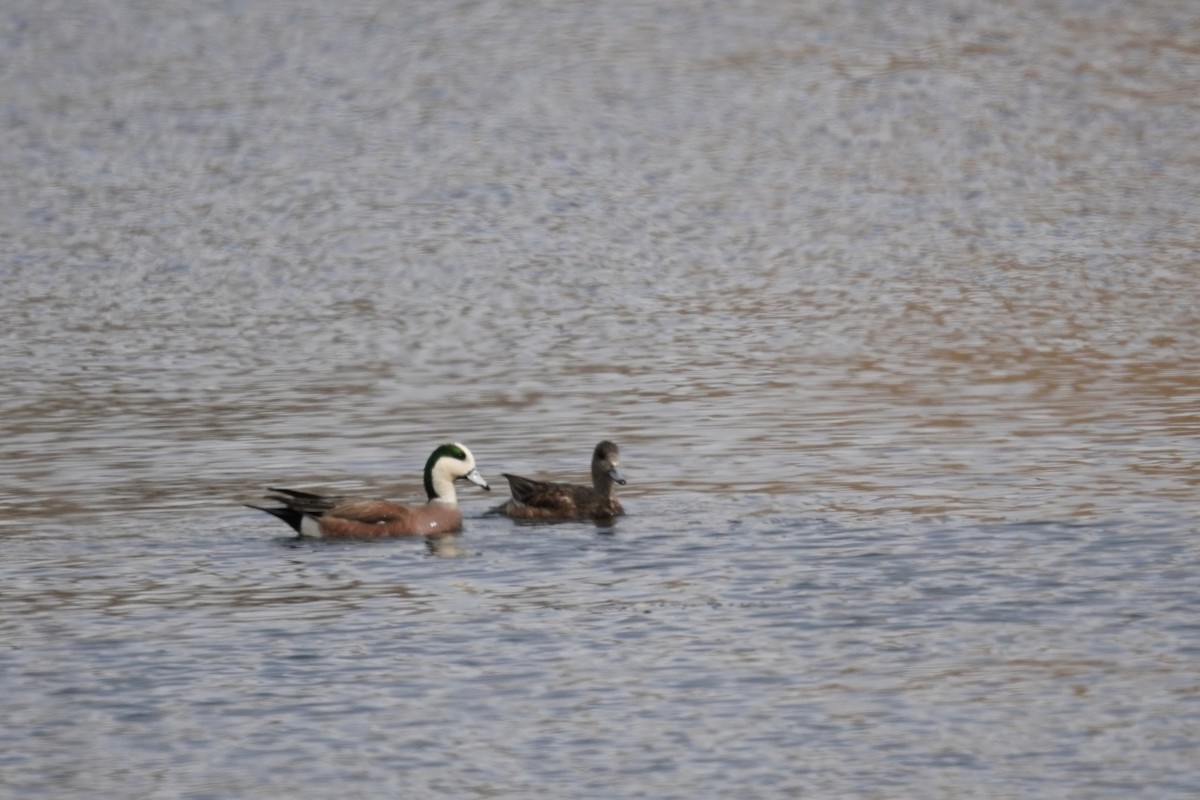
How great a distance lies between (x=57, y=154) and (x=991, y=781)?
25.3 meters

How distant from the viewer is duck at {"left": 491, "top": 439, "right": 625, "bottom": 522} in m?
15.4

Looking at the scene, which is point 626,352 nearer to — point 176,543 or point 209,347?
point 209,347

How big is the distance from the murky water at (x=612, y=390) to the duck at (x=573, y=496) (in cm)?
30

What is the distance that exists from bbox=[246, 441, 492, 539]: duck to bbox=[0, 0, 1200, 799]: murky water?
18 cm

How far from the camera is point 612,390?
20.0 m

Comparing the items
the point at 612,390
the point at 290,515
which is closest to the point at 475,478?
the point at 290,515

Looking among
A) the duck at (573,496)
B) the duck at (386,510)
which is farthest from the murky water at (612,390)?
the duck at (573,496)

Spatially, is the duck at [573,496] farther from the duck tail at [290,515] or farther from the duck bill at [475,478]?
the duck tail at [290,515]

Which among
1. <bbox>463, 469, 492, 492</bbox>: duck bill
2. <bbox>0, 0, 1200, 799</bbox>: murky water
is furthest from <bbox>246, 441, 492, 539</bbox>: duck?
<bbox>0, 0, 1200, 799</bbox>: murky water

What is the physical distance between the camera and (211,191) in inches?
1187

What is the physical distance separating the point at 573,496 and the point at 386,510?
1.24 m

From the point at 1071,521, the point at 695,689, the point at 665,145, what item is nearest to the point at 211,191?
the point at 665,145

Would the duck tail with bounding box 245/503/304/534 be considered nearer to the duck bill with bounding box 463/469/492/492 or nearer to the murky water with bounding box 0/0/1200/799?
the murky water with bounding box 0/0/1200/799

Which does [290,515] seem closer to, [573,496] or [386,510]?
[386,510]
